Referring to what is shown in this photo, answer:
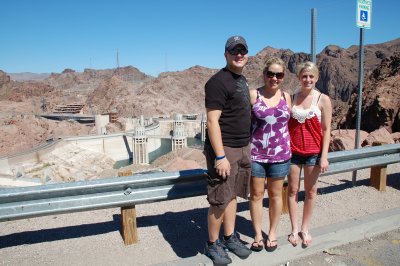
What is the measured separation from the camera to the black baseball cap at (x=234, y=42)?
8.18ft

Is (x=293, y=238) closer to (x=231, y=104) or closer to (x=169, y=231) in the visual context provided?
(x=169, y=231)

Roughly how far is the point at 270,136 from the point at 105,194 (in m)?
1.65

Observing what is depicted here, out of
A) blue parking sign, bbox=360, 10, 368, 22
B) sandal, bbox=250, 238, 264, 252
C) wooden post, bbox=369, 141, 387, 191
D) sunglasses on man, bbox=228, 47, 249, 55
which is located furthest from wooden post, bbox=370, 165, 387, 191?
sunglasses on man, bbox=228, 47, 249, 55

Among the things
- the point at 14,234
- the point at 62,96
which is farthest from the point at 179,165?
the point at 62,96

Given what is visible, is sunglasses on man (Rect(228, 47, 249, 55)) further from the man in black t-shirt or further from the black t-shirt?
the black t-shirt

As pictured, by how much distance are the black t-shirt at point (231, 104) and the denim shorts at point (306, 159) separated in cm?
64

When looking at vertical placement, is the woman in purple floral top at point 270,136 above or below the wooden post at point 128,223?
above

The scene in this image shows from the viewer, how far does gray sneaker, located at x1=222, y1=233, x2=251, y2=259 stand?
277cm

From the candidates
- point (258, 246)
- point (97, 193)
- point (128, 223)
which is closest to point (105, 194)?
point (97, 193)

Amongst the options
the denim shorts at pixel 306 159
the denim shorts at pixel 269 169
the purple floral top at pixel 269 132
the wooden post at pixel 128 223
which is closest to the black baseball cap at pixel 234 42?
the purple floral top at pixel 269 132

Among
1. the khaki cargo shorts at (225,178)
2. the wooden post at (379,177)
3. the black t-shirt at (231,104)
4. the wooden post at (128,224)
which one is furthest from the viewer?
the wooden post at (379,177)

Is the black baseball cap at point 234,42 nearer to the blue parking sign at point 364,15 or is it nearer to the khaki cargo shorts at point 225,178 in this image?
the khaki cargo shorts at point 225,178

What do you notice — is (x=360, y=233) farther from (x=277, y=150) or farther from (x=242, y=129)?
(x=242, y=129)

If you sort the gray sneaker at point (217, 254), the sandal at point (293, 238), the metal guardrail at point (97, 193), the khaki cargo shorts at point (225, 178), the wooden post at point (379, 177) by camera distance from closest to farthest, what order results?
the khaki cargo shorts at point (225, 178)
the gray sneaker at point (217, 254)
the metal guardrail at point (97, 193)
the sandal at point (293, 238)
the wooden post at point (379, 177)
